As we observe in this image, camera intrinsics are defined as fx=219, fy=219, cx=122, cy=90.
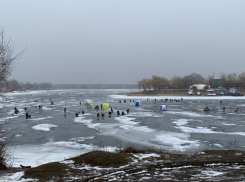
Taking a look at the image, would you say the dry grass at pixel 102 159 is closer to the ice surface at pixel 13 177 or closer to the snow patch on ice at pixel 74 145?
the ice surface at pixel 13 177

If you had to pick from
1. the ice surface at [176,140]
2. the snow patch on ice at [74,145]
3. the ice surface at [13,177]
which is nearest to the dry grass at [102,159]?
the ice surface at [13,177]

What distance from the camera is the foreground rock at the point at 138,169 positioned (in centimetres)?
698

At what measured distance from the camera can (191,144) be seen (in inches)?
631

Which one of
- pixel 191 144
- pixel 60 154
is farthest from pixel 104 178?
pixel 191 144

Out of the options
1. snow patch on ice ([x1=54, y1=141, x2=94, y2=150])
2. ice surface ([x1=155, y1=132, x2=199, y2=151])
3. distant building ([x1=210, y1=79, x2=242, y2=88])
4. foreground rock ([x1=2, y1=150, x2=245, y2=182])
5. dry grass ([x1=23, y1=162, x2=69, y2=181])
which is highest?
distant building ([x1=210, y1=79, x2=242, y2=88])

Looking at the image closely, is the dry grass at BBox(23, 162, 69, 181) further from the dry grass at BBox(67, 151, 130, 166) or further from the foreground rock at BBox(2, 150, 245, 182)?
the dry grass at BBox(67, 151, 130, 166)

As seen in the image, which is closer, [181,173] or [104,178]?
[104,178]

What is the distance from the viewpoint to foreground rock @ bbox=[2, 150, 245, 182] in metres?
6.98

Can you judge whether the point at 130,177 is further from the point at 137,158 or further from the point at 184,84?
the point at 184,84

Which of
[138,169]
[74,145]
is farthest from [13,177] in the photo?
[74,145]

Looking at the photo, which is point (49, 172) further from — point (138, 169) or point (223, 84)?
point (223, 84)

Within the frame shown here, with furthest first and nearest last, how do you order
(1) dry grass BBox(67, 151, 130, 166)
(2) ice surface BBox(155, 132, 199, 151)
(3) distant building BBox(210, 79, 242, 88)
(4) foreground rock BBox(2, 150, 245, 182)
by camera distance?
(3) distant building BBox(210, 79, 242, 88)
(2) ice surface BBox(155, 132, 199, 151)
(1) dry grass BBox(67, 151, 130, 166)
(4) foreground rock BBox(2, 150, 245, 182)

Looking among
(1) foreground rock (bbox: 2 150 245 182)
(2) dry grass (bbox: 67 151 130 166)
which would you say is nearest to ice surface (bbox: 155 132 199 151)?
(1) foreground rock (bbox: 2 150 245 182)

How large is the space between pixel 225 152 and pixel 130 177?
5.99m
